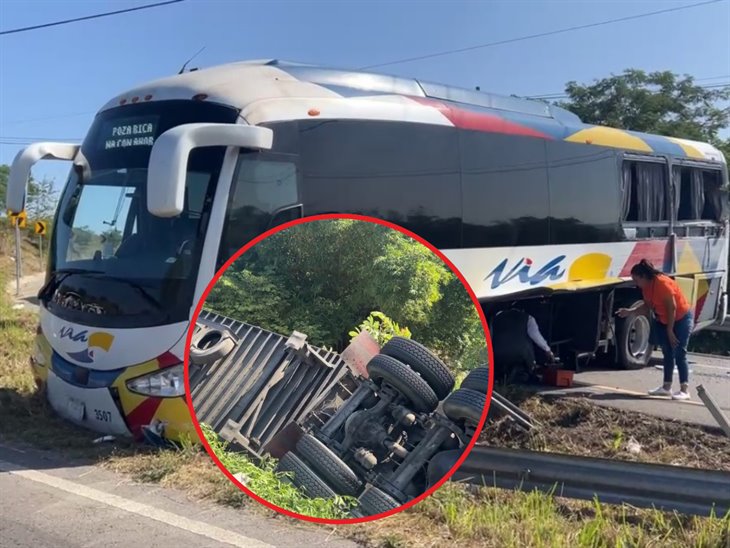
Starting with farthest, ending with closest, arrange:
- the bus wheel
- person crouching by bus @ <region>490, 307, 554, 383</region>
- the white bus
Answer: the bus wheel, person crouching by bus @ <region>490, 307, 554, 383</region>, the white bus

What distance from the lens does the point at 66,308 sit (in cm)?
654

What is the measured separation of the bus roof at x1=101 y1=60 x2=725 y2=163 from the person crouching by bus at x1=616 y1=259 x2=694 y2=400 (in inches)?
79.2

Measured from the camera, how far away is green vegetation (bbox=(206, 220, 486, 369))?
251 cm

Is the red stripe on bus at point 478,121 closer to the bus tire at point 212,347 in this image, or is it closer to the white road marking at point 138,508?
the white road marking at point 138,508

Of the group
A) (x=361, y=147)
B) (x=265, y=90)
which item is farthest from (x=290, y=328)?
(x=361, y=147)

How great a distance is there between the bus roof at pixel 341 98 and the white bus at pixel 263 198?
19 millimetres

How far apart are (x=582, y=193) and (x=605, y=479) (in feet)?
18.1

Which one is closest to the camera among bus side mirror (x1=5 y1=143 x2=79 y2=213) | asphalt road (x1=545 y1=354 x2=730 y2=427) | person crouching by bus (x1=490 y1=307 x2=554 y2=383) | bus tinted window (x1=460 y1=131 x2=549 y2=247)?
bus side mirror (x1=5 y1=143 x2=79 y2=213)

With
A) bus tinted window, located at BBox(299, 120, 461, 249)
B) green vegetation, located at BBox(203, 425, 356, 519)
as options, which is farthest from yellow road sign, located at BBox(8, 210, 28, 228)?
green vegetation, located at BBox(203, 425, 356, 519)

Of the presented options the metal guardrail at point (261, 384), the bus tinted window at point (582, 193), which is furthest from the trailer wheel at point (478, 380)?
the bus tinted window at point (582, 193)

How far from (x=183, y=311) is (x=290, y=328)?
10.2ft

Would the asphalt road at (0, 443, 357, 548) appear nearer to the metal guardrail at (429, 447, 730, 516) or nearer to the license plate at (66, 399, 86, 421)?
the license plate at (66, 399, 86, 421)

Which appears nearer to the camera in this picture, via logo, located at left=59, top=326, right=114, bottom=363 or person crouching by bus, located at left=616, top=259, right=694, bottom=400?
via logo, located at left=59, top=326, right=114, bottom=363

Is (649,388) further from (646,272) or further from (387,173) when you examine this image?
(387,173)
